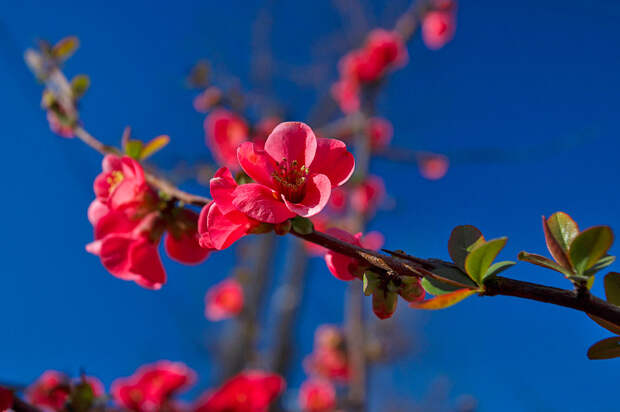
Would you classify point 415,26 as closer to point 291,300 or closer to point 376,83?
point 376,83

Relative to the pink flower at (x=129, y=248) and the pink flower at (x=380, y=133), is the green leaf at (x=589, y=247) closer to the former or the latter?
the pink flower at (x=129, y=248)

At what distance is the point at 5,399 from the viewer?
0.38 m

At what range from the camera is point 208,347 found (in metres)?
3.49

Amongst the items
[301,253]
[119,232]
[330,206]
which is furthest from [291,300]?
[119,232]

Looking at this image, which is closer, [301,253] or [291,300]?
[291,300]

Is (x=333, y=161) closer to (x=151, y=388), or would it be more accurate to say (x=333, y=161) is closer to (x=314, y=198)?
(x=314, y=198)

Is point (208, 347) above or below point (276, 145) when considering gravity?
above

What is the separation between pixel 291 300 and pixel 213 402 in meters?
1.25

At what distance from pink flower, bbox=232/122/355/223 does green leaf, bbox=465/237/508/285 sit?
110 mm

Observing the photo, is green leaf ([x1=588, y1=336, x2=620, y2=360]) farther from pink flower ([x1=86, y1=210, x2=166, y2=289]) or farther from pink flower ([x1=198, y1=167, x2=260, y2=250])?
pink flower ([x1=86, y1=210, x2=166, y2=289])

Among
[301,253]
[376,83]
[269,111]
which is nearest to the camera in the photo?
[376,83]

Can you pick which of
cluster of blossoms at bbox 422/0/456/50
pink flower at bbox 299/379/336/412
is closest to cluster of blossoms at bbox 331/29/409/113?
cluster of blossoms at bbox 422/0/456/50

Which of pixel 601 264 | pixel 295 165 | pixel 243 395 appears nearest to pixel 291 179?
pixel 295 165

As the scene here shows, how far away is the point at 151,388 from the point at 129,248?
0.44 m
